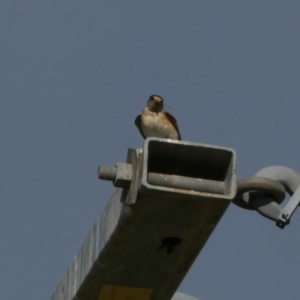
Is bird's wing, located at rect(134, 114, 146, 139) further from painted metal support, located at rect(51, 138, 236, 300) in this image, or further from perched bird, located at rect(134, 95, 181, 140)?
painted metal support, located at rect(51, 138, 236, 300)

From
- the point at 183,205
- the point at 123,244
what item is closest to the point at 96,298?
the point at 123,244

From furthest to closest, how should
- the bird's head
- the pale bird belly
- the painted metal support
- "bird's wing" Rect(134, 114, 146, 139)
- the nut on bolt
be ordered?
the bird's head < "bird's wing" Rect(134, 114, 146, 139) < the pale bird belly < the nut on bolt < the painted metal support

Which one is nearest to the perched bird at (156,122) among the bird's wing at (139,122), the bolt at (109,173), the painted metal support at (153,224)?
the bird's wing at (139,122)

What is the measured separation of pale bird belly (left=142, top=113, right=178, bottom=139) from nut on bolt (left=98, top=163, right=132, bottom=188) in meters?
6.79

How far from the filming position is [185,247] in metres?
4.62

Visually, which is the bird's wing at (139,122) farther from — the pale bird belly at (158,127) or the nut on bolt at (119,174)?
the nut on bolt at (119,174)

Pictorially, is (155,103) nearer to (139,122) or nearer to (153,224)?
(139,122)

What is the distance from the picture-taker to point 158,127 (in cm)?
1146

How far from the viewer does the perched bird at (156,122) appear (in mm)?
11469

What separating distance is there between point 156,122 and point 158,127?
0.11m

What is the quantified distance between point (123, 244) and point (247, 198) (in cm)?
82

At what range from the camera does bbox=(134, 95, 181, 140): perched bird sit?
1147cm

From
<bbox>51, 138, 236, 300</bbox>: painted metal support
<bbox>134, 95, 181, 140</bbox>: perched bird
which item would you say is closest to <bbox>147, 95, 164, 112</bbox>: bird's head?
<bbox>134, 95, 181, 140</bbox>: perched bird

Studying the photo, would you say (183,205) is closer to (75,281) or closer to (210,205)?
(210,205)
